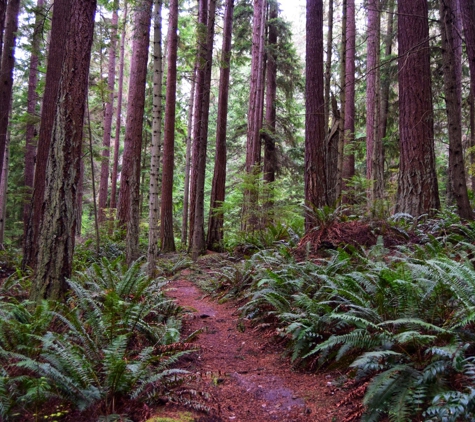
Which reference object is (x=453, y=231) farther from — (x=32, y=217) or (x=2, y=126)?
(x=2, y=126)

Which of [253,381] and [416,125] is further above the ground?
[416,125]

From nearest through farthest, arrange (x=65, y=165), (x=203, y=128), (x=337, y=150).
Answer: (x=65, y=165), (x=337, y=150), (x=203, y=128)

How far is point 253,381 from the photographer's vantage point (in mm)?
3658

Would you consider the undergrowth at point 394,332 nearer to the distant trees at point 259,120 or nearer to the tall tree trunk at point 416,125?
the tall tree trunk at point 416,125

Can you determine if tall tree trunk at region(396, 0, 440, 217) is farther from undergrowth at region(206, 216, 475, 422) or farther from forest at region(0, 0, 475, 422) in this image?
undergrowth at region(206, 216, 475, 422)

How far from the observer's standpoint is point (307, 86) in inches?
372

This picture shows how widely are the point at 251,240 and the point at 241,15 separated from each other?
11979 millimetres

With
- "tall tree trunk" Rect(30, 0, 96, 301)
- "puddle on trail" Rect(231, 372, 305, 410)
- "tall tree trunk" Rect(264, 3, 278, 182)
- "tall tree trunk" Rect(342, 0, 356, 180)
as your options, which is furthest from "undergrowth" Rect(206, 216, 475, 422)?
"tall tree trunk" Rect(264, 3, 278, 182)

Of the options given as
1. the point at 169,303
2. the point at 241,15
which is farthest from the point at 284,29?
the point at 169,303

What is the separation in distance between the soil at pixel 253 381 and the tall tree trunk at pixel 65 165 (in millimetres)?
2080

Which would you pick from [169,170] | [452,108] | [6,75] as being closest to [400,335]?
[452,108]

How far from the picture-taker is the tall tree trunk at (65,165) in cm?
540

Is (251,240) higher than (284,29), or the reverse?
(284,29)

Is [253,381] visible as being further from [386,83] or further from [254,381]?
[386,83]
